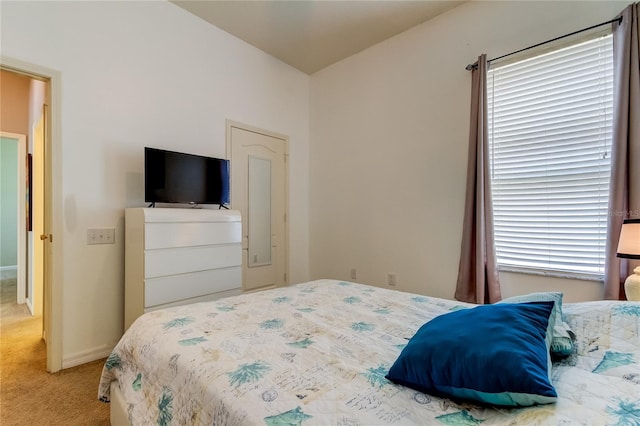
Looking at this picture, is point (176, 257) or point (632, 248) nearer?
point (632, 248)

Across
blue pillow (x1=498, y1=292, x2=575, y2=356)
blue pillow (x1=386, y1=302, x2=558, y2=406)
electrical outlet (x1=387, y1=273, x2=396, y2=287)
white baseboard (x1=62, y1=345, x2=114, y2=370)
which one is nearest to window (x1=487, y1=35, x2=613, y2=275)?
electrical outlet (x1=387, y1=273, x2=396, y2=287)

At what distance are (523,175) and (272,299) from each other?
7.33 ft

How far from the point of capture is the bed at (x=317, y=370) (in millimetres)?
707

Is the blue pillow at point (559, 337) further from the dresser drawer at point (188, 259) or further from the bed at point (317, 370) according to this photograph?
the dresser drawer at point (188, 259)

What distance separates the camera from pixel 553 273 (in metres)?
2.36

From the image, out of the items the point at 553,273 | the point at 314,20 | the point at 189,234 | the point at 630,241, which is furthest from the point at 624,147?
the point at 189,234

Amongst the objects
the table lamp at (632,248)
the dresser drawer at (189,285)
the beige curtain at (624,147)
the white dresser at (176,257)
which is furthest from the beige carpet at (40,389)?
the beige curtain at (624,147)

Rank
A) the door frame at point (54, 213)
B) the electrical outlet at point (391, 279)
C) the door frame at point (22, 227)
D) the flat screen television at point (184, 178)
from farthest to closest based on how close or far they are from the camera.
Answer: the door frame at point (22, 227)
the electrical outlet at point (391, 279)
the flat screen television at point (184, 178)
the door frame at point (54, 213)

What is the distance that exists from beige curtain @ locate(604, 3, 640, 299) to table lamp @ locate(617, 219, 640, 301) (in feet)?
1.11

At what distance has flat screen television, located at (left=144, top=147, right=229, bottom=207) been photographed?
246cm

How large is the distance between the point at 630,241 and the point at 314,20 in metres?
2.99

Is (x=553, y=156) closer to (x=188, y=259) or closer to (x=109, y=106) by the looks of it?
(x=188, y=259)

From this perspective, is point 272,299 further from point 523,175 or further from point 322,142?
point 322,142

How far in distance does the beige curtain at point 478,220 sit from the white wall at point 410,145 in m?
0.14
